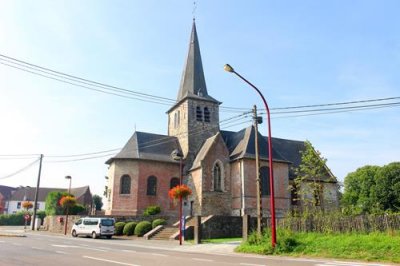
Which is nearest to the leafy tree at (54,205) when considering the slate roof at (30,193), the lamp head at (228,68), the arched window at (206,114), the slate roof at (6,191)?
the arched window at (206,114)

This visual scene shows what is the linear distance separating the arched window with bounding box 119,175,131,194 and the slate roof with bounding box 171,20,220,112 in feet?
36.4

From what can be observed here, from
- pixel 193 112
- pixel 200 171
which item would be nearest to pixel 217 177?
pixel 200 171

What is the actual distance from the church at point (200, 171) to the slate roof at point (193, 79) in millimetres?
264

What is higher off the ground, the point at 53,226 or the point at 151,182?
the point at 151,182

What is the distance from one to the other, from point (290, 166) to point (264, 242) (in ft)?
78.7

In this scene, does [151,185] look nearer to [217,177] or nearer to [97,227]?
[217,177]

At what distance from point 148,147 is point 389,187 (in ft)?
87.0

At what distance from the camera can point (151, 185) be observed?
37938 mm

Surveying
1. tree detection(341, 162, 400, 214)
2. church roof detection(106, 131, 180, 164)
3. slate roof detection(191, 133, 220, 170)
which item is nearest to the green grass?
slate roof detection(191, 133, 220, 170)

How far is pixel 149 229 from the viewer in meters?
28.8

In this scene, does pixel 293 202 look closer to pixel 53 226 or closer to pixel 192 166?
pixel 192 166

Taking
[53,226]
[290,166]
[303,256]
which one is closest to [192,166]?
[290,166]

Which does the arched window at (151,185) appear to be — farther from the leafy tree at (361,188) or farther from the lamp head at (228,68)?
the lamp head at (228,68)

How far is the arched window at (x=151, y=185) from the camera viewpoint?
37.7m
